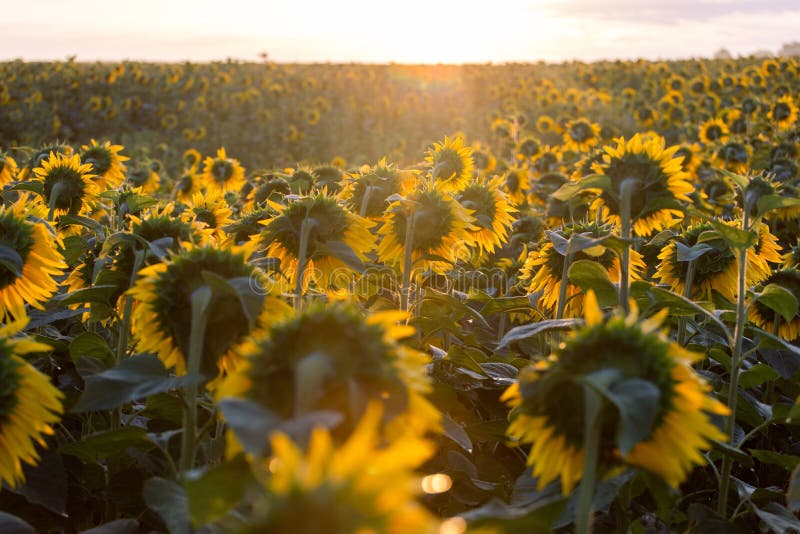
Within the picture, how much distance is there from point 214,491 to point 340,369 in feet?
0.70

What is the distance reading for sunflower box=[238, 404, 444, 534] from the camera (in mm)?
640

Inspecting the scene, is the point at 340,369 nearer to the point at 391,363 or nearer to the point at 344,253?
the point at 391,363

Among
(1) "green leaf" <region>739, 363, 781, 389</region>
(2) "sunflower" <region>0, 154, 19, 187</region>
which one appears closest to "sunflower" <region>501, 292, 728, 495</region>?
(1) "green leaf" <region>739, 363, 781, 389</region>

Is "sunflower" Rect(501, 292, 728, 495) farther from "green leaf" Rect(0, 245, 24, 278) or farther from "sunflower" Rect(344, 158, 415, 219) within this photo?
"sunflower" Rect(344, 158, 415, 219)

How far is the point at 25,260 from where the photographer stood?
1889mm

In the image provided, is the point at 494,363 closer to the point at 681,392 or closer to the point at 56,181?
the point at 681,392

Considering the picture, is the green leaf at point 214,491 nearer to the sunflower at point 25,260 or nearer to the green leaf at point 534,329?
the green leaf at point 534,329

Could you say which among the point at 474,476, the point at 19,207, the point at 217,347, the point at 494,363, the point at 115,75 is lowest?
the point at 474,476

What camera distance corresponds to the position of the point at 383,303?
93.6 inches

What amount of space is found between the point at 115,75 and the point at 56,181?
1589 centimetres

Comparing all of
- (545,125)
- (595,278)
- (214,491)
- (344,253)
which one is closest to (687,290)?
(595,278)

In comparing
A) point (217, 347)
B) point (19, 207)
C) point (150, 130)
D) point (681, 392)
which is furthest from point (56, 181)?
point (150, 130)

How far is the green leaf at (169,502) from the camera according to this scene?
1.15 meters

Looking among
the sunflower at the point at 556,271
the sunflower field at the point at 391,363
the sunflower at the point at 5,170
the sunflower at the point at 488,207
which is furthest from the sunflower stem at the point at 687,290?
the sunflower at the point at 5,170
